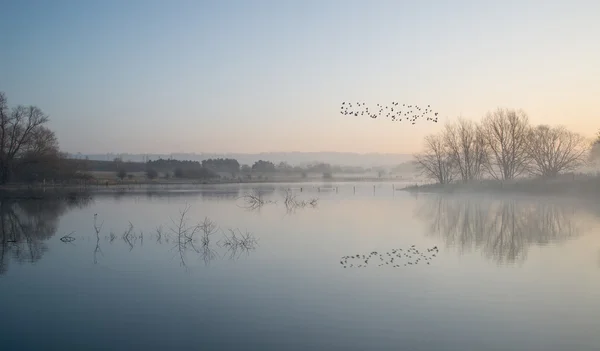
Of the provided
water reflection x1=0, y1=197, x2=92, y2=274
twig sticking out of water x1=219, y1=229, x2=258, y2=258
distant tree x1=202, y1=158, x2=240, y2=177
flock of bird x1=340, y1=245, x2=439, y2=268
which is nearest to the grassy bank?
flock of bird x1=340, y1=245, x2=439, y2=268

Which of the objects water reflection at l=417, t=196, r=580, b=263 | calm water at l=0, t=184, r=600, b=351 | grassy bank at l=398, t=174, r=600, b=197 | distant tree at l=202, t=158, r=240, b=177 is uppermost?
distant tree at l=202, t=158, r=240, b=177

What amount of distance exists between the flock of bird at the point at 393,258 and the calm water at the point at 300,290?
0.06 m

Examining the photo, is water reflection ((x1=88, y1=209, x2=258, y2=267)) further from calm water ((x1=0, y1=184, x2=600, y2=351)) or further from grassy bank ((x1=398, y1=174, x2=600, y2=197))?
grassy bank ((x1=398, y1=174, x2=600, y2=197))

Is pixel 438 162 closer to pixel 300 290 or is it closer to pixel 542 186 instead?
pixel 542 186

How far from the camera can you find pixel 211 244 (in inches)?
661

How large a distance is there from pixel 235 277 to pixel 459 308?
5.14 m

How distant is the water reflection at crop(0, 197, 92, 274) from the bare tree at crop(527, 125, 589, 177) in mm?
47142

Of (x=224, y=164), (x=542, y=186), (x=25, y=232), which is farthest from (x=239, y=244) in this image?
(x=224, y=164)

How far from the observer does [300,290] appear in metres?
10.2

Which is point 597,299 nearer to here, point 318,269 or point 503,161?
point 318,269

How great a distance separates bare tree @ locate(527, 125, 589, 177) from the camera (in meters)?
54.3

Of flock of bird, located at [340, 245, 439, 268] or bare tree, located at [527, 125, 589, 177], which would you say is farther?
bare tree, located at [527, 125, 589, 177]

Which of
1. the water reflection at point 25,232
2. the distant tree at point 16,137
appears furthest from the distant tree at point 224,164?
the water reflection at point 25,232

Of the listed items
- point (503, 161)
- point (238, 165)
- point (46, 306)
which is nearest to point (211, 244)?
point (46, 306)
